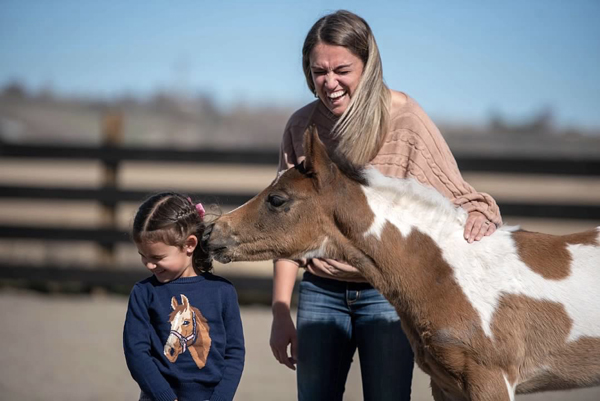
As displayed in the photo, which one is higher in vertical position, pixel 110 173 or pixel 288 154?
pixel 288 154

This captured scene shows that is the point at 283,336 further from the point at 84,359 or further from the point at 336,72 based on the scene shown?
the point at 84,359

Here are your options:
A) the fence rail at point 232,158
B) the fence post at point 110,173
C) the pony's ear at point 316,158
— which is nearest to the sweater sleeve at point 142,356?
the pony's ear at point 316,158

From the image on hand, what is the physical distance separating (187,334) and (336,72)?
116 cm

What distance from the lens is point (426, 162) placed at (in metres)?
2.66

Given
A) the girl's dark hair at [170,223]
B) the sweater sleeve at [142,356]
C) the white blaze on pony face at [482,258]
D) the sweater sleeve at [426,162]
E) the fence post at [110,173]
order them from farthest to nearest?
the fence post at [110,173], the sweater sleeve at [426,162], the white blaze on pony face at [482,258], the girl's dark hair at [170,223], the sweater sleeve at [142,356]

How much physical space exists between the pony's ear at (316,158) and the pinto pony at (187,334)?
0.70 metres

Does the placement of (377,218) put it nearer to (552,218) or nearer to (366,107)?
(366,107)

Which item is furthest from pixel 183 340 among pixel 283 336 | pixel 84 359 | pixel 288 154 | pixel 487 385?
pixel 84 359

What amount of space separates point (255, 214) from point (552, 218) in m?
4.92

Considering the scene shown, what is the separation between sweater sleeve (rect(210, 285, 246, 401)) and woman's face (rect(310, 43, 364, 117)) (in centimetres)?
87

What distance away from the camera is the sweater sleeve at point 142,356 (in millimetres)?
2246

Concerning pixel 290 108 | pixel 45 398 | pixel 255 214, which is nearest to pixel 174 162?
pixel 45 398

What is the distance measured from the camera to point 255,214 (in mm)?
2754

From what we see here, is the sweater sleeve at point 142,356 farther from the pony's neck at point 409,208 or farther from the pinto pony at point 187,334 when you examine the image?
the pony's neck at point 409,208
